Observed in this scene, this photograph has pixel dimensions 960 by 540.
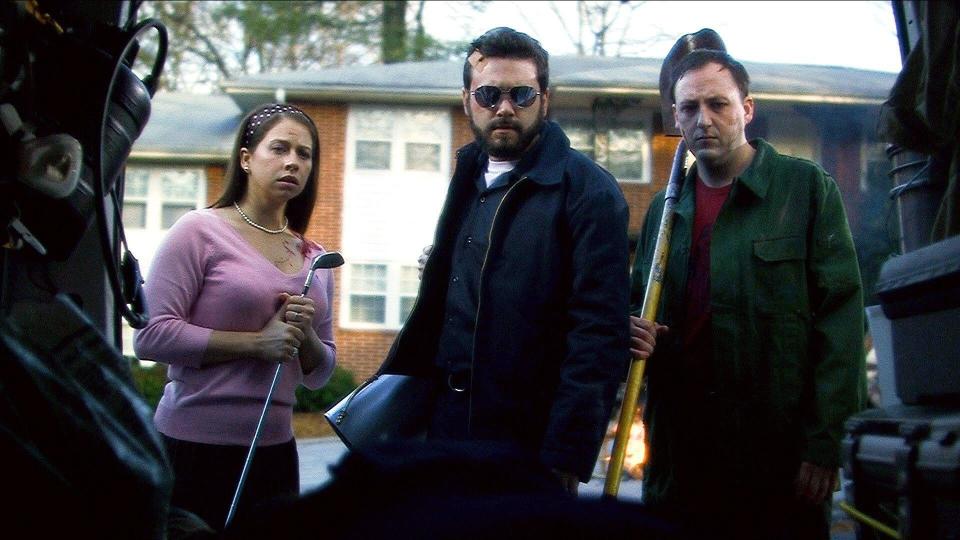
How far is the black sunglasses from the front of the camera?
3.54 meters

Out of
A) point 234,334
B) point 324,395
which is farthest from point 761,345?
point 324,395

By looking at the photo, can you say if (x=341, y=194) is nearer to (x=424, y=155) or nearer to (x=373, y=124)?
(x=373, y=124)

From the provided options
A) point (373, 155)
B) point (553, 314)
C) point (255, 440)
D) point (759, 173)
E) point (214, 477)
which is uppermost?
point (373, 155)

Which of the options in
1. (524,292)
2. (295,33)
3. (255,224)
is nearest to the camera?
(524,292)

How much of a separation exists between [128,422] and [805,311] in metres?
2.48

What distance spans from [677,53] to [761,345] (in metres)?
1.29

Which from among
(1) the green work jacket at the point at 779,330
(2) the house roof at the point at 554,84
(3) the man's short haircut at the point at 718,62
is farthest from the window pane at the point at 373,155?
(1) the green work jacket at the point at 779,330

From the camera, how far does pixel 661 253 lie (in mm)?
3717

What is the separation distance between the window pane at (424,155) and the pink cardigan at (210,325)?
2125 centimetres

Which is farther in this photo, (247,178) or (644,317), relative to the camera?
(247,178)

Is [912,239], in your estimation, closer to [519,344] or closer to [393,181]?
[519,344]

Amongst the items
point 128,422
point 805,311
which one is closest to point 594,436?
point 805,311

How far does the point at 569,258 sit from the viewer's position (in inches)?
134

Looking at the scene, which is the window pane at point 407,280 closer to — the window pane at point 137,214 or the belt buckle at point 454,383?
the window pane at point 137,214
